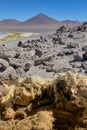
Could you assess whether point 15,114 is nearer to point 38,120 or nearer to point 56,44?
point 38,120

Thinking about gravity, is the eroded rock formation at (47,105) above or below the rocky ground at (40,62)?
above

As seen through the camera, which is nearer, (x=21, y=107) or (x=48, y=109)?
(x=48, y=109)

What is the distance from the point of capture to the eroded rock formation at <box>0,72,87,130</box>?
4.63 meters

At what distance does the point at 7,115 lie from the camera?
5.34 meters

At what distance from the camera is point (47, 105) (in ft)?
16.4

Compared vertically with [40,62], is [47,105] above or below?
above

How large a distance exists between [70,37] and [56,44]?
386 centimetres

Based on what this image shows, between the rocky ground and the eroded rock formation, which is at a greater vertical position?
the eroded rock formation

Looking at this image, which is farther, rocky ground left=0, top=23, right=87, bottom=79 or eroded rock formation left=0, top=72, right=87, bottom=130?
rocky ground left=0, top=23, right=87, bottom=79

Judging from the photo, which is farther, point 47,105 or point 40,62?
point 40,62

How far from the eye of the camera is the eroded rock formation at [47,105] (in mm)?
4629

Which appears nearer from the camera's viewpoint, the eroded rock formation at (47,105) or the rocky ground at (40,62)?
the eroded rock formation at (47,105)

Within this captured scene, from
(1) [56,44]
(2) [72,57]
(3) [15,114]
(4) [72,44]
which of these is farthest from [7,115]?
(1) [56,44]

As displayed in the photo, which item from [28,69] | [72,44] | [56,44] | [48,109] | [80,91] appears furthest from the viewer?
[56,44]
